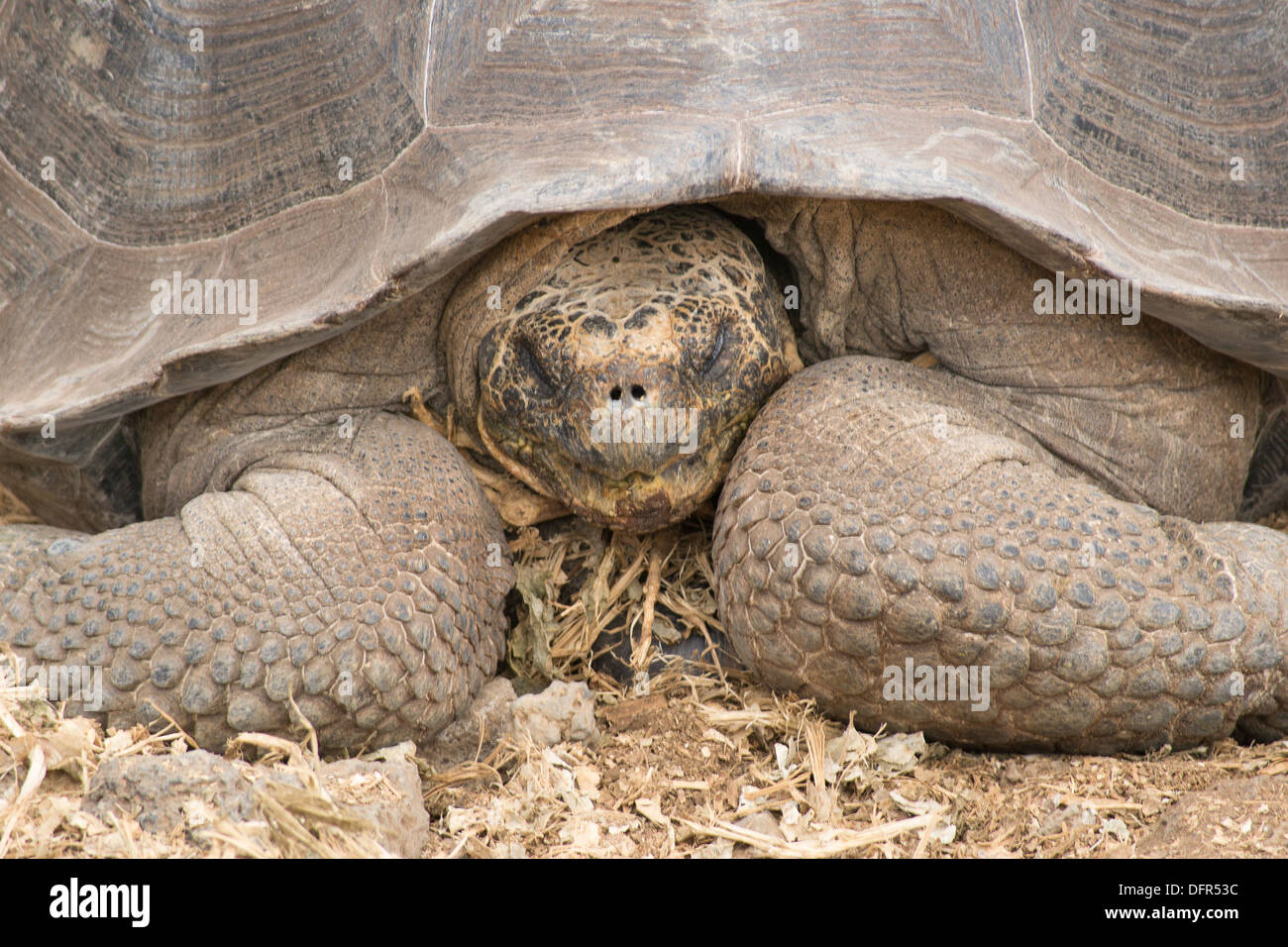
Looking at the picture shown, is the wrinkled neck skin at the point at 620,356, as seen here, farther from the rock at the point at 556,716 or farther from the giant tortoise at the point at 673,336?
the rock at the point at 556,716

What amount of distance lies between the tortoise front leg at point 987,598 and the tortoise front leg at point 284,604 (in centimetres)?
60

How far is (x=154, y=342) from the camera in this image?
2.32 meters

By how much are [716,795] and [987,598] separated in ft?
2.00

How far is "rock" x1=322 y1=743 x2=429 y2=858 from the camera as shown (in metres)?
1.84

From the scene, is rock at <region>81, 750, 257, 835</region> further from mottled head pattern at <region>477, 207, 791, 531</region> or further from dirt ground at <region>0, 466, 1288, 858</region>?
mottled head pattern at <region>477, 207, 791, 531</region>

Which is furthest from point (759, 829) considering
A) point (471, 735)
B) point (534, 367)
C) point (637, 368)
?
point (534, 367)

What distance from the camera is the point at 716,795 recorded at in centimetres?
210

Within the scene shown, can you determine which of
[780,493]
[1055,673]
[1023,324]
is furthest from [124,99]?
[1055,673]

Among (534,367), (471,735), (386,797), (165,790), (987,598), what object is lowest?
(471,735)

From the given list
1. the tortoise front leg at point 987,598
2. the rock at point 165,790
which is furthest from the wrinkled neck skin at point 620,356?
the rock at point 165,790

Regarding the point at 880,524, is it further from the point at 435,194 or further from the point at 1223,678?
the point at 435,194

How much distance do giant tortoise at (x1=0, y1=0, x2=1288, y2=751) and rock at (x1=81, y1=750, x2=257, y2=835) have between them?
31 cm

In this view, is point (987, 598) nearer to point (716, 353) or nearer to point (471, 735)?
point (716, 353)

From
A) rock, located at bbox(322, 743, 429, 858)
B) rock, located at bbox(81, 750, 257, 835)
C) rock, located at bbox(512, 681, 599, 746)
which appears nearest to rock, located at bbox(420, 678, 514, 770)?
rock, located at bbox(512, 681, 599, 746)
